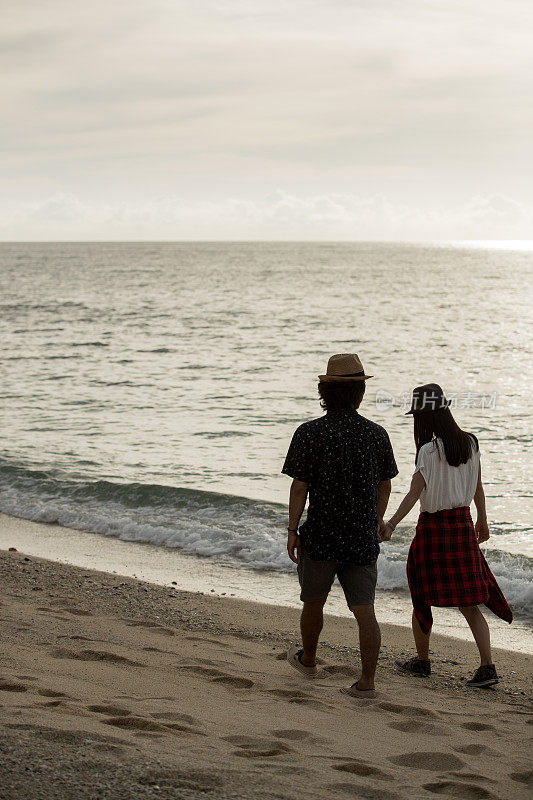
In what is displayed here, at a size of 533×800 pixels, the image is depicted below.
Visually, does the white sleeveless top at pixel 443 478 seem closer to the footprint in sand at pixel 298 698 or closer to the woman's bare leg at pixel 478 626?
the woman's bare leg at pixel 478 626

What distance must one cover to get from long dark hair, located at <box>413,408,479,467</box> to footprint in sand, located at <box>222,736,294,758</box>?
1802mm

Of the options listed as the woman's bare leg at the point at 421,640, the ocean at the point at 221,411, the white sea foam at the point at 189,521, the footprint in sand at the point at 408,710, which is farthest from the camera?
the ocean at the point at 221,411

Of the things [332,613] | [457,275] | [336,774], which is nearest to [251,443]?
[332,613]

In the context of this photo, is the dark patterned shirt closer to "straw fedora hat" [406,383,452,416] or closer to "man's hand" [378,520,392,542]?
"man's hand" [378,520,392,542]

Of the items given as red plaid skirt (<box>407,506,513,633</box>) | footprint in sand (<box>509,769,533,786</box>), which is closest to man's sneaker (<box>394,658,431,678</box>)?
red plaid skirt (<box>407,506,513,633</box>)

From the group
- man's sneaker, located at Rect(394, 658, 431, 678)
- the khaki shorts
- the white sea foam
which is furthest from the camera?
the white sea foam

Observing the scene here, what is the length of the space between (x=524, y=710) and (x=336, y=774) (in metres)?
1.82

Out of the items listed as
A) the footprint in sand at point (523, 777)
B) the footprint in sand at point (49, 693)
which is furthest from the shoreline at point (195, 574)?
the footprint in sand at point (49, 693)

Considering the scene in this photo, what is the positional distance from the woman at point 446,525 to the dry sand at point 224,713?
1.68 ft

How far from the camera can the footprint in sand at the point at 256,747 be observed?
11.8 ft

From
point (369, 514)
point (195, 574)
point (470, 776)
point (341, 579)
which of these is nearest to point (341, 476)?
point (369, 514)

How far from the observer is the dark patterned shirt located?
445 cm

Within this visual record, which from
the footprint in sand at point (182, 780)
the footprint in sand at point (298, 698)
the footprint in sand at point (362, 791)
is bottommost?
the footprint in sand at point (298, 698)

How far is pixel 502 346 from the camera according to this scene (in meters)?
30.9
